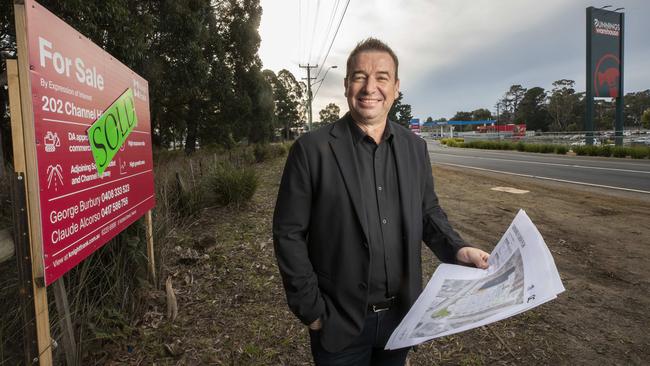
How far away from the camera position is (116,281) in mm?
3033

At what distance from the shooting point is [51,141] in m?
1.78

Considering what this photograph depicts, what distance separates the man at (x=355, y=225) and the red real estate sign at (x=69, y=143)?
1039 mm

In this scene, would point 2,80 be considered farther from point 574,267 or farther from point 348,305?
point 574,267

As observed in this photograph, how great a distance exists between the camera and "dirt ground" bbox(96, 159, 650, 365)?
2826 millimetres

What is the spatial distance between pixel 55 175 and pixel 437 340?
2780 mm

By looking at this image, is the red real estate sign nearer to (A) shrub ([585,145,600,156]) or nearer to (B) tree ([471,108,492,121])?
(A) shrub ([585,145,600,156])

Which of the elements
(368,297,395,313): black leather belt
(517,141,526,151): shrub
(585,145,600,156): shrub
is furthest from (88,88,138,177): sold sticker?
(517,141,526,151): shrub

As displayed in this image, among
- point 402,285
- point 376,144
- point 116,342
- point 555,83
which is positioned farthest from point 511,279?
point 555,83

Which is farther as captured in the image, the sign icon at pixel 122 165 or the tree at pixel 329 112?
the tree at pixel 329 112

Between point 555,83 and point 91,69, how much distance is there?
97.6 metres

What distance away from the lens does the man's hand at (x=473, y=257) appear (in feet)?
5.48

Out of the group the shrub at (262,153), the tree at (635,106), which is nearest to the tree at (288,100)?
the shrub at (262,153)

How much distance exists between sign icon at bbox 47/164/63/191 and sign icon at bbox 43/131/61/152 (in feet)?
0.26

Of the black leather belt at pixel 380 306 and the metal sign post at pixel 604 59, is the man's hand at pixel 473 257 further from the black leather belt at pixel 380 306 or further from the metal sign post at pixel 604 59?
the metal sign post at pixel 604 59
